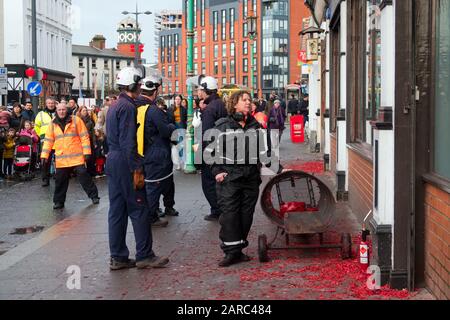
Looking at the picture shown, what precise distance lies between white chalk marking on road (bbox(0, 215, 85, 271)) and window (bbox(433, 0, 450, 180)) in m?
4.55

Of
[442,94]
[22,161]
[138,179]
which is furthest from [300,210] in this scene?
[22,161]

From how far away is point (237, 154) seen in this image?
7.53 m

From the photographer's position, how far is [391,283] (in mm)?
6074

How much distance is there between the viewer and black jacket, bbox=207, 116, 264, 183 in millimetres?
7520

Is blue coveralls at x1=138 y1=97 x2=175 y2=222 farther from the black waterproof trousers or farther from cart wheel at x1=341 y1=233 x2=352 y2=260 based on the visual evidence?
cart wheel at x1=341 y1=233 x2=352 y2=260

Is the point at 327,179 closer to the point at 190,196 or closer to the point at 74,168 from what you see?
the point at 190,196

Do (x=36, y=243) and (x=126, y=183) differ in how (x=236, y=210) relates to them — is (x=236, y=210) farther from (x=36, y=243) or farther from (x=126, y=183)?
(x=36, y=243)

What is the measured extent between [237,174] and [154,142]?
236cm

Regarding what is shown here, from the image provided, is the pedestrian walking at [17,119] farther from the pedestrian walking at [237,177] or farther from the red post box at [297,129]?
the red post box at [297,129]

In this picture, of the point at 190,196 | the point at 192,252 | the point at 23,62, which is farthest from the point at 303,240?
the point at 23,62

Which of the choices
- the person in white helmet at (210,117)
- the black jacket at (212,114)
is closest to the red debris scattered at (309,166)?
the person in white helmet at (210,117)

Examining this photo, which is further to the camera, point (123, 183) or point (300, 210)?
point (300, 210)

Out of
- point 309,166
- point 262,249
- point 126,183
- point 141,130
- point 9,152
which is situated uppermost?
point 141,130

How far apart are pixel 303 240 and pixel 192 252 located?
124 cm
